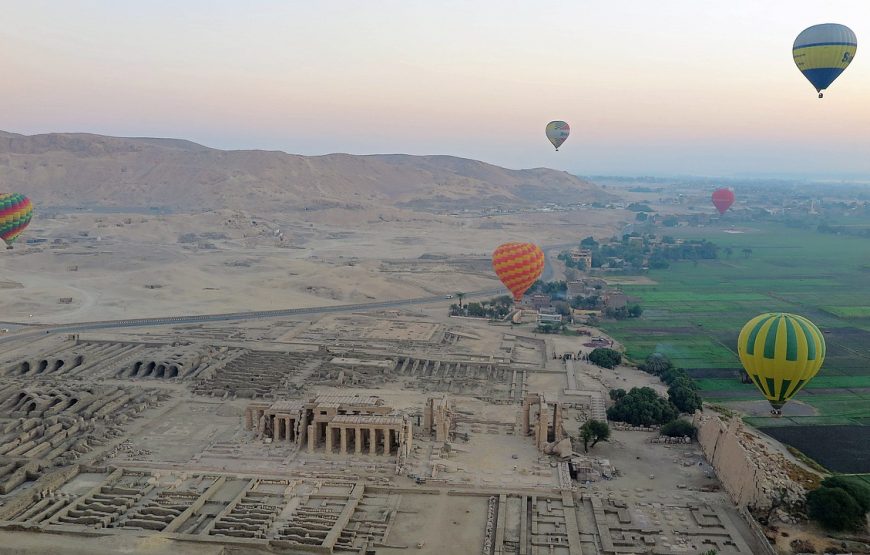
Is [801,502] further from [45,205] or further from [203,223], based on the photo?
[45,205]

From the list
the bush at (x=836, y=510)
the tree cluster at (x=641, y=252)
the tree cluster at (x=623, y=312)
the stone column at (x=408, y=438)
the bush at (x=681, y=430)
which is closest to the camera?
the bush at (x=836, y=510)

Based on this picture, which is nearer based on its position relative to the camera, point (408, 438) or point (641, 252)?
point (408, 438)

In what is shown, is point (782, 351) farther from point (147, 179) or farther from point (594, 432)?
point (147, 179)

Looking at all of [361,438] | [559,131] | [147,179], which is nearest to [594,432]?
[361,438]

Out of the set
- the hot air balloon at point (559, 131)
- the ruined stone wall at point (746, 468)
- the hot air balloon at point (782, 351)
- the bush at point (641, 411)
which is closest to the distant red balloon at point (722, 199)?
the hot air balloon at point (559, 131)

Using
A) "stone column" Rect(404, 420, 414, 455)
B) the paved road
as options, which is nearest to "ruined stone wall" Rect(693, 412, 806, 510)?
"stone column" Rect(404, 420, 414, 455)

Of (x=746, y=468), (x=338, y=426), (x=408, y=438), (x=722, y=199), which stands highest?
(x=722, y=199)

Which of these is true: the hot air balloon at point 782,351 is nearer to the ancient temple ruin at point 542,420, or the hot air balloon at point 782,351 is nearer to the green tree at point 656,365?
the ancient temple ruin at point 542,420
